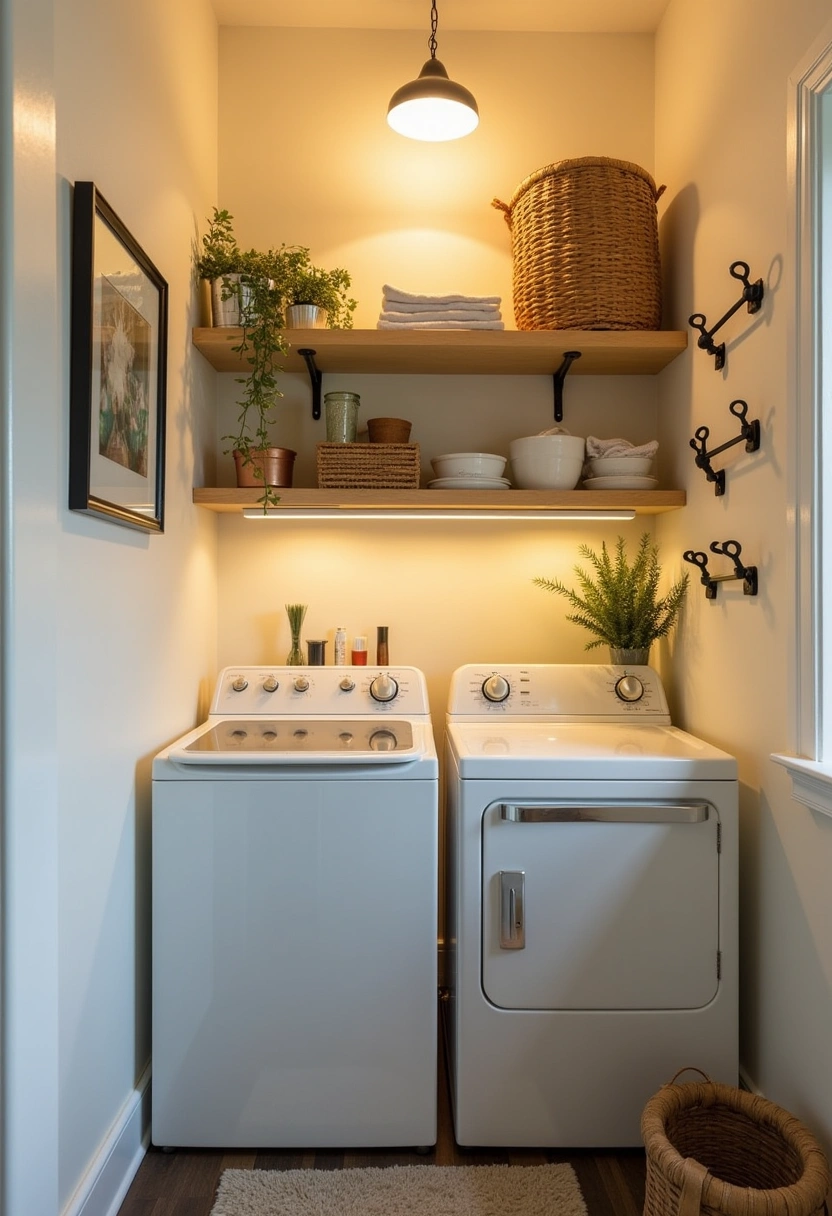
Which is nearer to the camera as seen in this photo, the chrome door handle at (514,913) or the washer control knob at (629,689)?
the chrome door handle at (514,913)

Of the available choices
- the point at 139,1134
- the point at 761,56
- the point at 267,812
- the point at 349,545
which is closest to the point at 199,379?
the point at 349,545

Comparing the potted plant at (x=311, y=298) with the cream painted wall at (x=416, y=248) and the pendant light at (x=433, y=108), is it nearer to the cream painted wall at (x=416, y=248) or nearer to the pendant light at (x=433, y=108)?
the cream painted wall at (x=416, y=248)

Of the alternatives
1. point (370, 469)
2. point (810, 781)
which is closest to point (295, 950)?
point (810, 781)

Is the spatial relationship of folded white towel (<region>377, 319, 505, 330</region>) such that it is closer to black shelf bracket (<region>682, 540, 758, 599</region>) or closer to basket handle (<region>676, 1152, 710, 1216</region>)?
black shelf bracket (<region>682, 540, 758, 599</region>)

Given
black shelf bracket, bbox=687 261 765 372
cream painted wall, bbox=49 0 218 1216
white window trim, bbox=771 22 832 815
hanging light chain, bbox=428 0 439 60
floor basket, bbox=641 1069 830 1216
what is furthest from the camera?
hanging light chain, bbox=428 0 439 60

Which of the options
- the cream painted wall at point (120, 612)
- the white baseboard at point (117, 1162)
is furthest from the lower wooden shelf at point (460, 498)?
the white baseboard at point (117, 1162)

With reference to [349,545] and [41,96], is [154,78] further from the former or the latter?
[349,545]

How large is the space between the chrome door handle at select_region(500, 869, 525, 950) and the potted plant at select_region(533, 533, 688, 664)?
76 centimetres

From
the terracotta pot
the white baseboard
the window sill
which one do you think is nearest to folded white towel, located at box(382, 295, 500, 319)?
the terracotta pot

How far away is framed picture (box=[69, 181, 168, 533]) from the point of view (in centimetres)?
132

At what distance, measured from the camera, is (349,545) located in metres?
2.41

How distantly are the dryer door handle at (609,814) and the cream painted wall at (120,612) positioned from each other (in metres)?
0.79

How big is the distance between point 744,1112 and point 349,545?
1.65 m

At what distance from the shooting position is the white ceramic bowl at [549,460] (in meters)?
2.12
